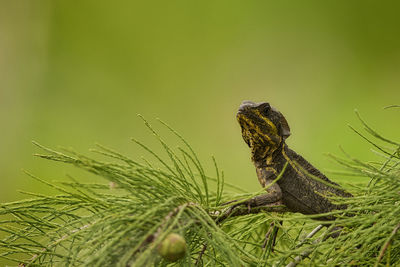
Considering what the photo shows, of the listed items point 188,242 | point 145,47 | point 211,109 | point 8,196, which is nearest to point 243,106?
point 188,242

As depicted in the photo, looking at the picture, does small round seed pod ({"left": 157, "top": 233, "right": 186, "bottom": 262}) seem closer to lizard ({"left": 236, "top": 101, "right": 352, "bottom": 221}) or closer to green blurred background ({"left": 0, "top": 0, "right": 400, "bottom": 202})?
lizard ({"left": 236, "top": 101, "right": 352, "bottom": 221})

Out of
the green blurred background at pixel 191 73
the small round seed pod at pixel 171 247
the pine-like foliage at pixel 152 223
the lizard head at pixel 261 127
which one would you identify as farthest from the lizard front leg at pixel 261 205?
the green blurred background at pixel 191 73

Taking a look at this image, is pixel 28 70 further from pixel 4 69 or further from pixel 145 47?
pixel 145 47

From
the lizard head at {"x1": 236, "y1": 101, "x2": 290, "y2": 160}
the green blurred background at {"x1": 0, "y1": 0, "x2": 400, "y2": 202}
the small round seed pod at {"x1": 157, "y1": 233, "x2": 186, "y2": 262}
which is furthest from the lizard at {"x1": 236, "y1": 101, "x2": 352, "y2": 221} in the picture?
the green blurred background at {"x1": 0, "y1": 0, "x2": 400, "y2": 202}

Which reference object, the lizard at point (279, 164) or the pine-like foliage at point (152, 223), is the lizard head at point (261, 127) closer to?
the lizard at point (279, 164)

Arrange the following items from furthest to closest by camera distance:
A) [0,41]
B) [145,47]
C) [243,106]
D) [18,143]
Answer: [145,47] < [0,41] < [18,143] < [243,106]

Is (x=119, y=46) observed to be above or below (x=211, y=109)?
above
